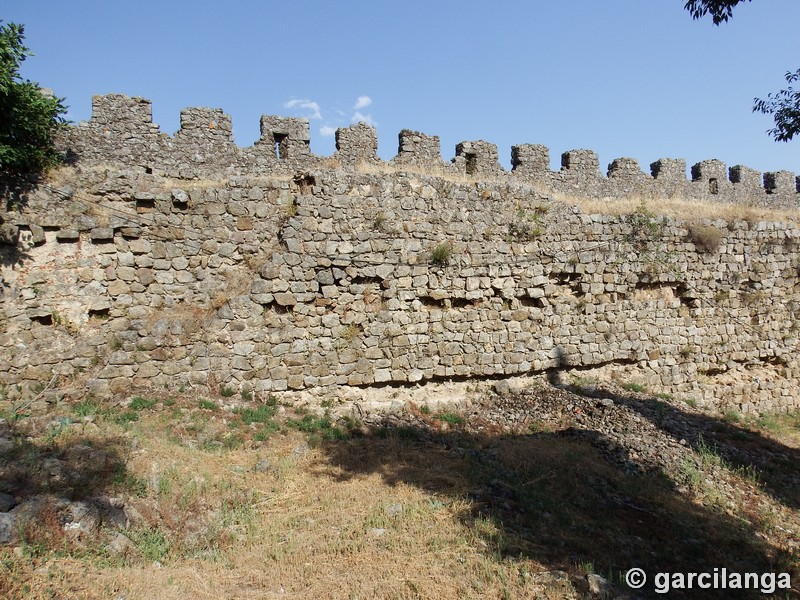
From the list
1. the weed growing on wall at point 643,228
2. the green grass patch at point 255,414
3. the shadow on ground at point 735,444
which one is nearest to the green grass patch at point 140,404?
the green grass patch at point 255,414

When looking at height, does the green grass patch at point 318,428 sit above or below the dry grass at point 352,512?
above

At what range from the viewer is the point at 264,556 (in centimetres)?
533

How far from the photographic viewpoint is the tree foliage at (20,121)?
301 inches

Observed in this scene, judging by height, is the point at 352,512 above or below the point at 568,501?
above

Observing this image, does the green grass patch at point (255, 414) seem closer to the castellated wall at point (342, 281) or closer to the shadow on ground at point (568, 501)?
the castellated wall at point (342, 281)

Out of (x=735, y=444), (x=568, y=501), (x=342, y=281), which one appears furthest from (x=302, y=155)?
(x=735, y=444)

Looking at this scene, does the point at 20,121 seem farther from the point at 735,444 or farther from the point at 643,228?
the point at 735,444

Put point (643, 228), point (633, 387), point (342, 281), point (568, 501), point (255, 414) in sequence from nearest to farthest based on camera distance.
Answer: point (568, 501), point (255, 414), point (342, 281), point (633, 387), point (643, 228)
